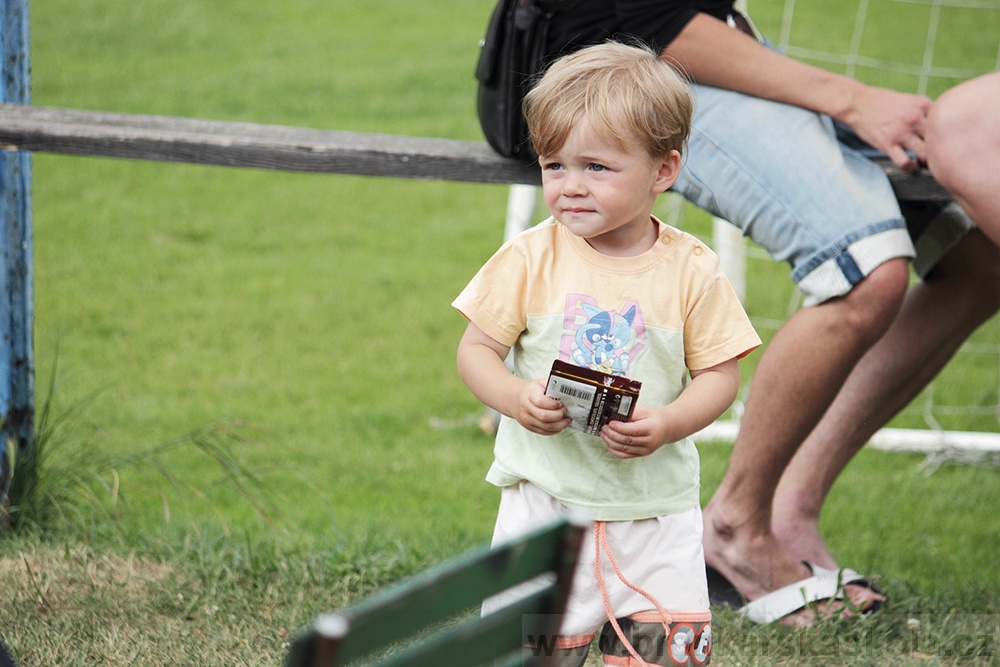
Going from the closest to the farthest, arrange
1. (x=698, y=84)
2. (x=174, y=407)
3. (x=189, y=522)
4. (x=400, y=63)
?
(x=698, y=84)
(x=189, y=522)
(x=174, y=407)
(x=400, y=63)

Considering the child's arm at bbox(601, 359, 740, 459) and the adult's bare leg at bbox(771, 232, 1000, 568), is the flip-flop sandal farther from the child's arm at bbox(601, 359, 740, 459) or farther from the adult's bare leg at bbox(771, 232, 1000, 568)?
the child's arm at bbox(601, 359, 740, 459)

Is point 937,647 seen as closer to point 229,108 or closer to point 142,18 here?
point 229,108

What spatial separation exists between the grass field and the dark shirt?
1.27 metres

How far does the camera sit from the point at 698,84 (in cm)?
255

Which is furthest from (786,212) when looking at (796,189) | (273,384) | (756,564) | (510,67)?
(273,384)

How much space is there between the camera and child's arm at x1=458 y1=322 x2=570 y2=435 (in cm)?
176

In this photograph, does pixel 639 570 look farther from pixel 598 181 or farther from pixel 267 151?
pixel 267 151

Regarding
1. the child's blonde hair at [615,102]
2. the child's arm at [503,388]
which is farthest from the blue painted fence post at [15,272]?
the child's blonde hair at [615,102]

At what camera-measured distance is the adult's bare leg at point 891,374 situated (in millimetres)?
2781

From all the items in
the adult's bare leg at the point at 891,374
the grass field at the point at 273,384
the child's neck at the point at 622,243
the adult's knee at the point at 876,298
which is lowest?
the grass field at the point at 273,384

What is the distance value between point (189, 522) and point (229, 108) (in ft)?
21.1

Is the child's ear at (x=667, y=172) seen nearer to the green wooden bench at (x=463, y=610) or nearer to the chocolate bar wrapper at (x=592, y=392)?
the chocolate bar wrapper at (x=592, y=392)

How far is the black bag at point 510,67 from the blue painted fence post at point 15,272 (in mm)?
1248

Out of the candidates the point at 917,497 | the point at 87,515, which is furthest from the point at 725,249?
the point at 87,515
